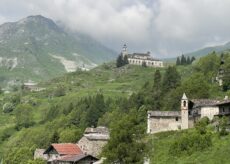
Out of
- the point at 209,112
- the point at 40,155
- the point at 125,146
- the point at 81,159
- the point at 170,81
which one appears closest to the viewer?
the point at 125,146

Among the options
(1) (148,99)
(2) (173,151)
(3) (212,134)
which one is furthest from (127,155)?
(1) (148,99)

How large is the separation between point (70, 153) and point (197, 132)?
127 feet

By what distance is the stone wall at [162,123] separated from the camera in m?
108

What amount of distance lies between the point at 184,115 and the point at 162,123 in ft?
18.7

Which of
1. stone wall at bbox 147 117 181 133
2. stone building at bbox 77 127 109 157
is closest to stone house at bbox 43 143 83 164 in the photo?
stone building at bbox 77 127 109 157

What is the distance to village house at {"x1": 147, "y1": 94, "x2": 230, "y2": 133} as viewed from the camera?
104 m

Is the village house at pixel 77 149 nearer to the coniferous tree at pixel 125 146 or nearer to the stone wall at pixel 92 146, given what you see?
the stone wall at pixel 92 146

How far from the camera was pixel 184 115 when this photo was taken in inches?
4198

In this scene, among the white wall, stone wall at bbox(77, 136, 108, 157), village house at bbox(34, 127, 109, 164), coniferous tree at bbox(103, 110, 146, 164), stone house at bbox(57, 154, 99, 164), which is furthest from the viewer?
stone wall at bbox(77, 136, 108, 157)

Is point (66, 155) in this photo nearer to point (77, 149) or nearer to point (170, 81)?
point (77, 149)

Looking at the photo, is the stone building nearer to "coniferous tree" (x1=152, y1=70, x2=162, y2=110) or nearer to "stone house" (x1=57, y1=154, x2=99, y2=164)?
"stone house" (x1=57, y1=154, x2=99, y2=164)

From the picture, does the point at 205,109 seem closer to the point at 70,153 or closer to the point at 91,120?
the point at 70,153

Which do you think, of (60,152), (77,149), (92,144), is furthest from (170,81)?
(60,152)

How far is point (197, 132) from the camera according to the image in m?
83.9
